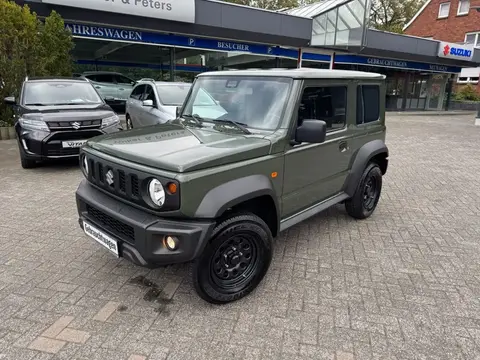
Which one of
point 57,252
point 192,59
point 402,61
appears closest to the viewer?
point 57,252

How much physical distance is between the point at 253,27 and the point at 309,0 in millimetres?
24950

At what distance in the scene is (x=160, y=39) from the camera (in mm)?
12305

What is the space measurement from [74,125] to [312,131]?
198 inches

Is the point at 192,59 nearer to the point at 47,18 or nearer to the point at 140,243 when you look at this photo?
the point at 47,18

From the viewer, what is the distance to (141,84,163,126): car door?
7.83m

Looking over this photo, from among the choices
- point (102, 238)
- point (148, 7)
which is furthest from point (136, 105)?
point (102, 238)

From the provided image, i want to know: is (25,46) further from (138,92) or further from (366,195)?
(366,195)

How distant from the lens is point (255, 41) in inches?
541

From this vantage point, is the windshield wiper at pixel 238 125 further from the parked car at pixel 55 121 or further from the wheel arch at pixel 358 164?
the parked car at pixel 55 121

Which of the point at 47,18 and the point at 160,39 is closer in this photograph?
the point at 47,18

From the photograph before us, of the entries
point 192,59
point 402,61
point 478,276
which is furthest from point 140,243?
point 402,61

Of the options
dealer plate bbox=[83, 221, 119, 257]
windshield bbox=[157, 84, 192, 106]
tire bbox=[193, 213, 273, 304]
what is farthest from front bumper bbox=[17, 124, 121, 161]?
tire bbox=[193, 213, 273, 304]

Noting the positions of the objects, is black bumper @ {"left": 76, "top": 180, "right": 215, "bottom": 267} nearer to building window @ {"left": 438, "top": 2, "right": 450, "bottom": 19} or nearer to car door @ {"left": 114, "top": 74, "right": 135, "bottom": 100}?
car door @ {"left": 114, "top": 74, "right": 135, "bottom": 100}

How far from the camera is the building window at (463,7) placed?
96.5 ft
